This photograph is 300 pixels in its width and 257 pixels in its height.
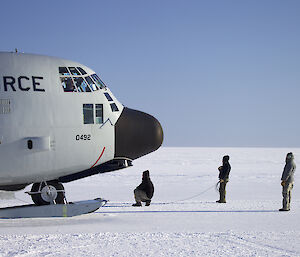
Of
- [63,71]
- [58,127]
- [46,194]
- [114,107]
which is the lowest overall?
[46,194]

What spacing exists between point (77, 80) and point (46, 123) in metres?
1.60

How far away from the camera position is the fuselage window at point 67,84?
11.8 meters

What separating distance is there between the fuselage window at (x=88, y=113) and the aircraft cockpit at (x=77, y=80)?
480 millimetres

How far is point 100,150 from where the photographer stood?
39.5ft

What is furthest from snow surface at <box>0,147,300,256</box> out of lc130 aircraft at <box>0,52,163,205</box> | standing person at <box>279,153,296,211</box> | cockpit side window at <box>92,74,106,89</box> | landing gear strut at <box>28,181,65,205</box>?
cockpit side window at <box>92,74,106,89</box>

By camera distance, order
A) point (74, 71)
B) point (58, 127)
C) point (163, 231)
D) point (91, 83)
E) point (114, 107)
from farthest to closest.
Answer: point (114, 107) < point (91, 83) < point (74, 71) < point (58, 127) < point (163, 231)

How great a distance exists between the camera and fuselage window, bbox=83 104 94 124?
1188cm

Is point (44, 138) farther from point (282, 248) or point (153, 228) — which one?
point (282, 248)

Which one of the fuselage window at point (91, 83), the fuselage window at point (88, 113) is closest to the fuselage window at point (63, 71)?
the fuselage window at point (91, 83)

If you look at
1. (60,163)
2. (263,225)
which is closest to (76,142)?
(60,163)

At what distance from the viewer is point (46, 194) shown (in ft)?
39.8

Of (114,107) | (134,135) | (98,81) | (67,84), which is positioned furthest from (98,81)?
(134,135)

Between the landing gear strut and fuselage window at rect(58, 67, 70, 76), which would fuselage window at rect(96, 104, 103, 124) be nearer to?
fuselage window at rect(58, 67, 70, 76)

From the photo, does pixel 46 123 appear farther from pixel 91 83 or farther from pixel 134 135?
pixel 134 135
